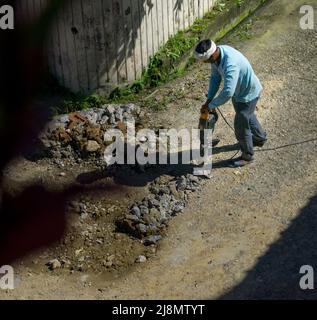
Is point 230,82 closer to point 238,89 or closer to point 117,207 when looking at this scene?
point 238,89

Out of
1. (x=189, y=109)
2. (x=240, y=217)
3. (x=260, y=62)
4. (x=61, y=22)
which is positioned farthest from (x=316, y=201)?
(x=61, y=22)

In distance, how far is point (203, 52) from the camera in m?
5.69

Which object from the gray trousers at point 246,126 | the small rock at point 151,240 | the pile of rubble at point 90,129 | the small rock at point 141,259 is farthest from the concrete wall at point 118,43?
the small rock at point 141,259

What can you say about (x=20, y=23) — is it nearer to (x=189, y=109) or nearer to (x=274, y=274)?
(x=274, y=274)

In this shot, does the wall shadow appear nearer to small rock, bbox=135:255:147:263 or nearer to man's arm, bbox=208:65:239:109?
small rock, bbox=135:255:147:263

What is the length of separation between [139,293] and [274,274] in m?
1.12

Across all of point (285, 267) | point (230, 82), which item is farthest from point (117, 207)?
point (230, 82)

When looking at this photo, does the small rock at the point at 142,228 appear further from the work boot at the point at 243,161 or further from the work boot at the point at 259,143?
the work boot at the point at 259,143

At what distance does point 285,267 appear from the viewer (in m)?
4.99

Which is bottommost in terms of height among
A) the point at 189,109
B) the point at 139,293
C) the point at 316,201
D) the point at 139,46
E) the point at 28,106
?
the point at 139,293

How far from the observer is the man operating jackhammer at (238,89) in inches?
226

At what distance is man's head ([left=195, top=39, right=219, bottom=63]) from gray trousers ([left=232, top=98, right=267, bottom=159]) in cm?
61

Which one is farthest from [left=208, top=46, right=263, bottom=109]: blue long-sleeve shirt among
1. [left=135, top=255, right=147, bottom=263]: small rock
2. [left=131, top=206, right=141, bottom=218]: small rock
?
[left=135, top=255, right=147, bottom=263]: small rock

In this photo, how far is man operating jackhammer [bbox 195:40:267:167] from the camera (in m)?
5.73
